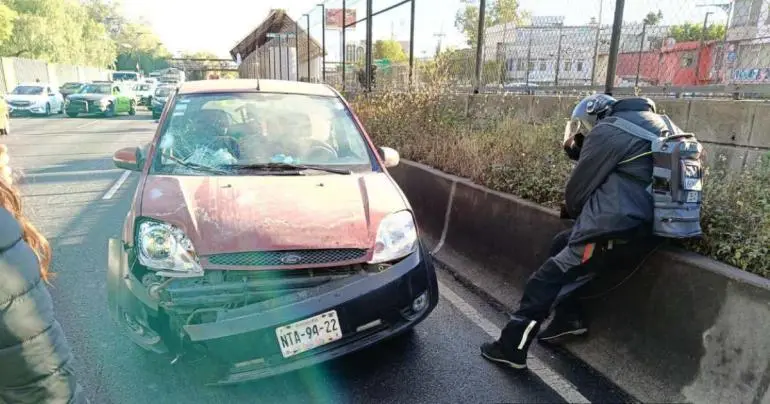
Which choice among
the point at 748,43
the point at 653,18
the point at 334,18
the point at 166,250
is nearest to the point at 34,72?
the point at 334,18

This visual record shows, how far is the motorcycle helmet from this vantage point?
3047mm

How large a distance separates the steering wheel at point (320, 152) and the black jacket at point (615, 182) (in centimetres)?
181

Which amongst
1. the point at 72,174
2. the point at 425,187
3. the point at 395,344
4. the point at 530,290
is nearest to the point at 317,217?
the point at 395,344

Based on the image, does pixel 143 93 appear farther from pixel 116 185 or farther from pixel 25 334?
pixel 25 334

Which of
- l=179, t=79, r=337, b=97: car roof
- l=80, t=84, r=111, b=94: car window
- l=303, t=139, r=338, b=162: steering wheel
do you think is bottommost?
l=80, t=84, r=111, b=94: car window

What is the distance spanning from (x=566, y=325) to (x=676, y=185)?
4.05 feet

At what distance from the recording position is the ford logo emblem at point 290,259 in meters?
2.68

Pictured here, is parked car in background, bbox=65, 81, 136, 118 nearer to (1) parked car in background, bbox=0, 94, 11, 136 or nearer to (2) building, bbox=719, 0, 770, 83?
(1) parked car in background, bbox=0, 94, 11, 136

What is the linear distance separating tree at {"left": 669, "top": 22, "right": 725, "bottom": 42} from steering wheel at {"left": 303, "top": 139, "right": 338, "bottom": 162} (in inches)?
165

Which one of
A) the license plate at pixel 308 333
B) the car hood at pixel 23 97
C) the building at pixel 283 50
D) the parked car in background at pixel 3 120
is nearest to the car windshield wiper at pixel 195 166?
the license plate at pixel 308 333

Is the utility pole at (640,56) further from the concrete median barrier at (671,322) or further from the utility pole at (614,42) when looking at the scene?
the concrete median barrier at (671,322)

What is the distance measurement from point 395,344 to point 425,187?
2771 millimetres

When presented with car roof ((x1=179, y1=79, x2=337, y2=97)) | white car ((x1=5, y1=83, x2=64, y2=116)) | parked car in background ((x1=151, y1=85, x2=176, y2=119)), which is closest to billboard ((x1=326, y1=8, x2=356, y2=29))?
parked car in background ((x1=151, y1=85, x2=176, y2=119))

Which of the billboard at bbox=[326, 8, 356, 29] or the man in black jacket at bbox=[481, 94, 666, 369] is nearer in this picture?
the man in black jacket at bbox=[481, 94, 666, 369]
